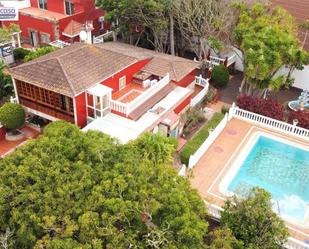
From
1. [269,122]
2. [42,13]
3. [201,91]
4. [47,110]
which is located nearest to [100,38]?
[42,13]

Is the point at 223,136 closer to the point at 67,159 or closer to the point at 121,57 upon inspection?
the point at 121,57

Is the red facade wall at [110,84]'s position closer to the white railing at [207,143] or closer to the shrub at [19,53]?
the white railing at [207,143]

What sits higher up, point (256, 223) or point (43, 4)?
point (43, 4)

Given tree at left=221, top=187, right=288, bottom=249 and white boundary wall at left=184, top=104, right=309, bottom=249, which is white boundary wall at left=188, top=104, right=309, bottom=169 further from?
tree at left=221, top=187, right=288, bottom=249

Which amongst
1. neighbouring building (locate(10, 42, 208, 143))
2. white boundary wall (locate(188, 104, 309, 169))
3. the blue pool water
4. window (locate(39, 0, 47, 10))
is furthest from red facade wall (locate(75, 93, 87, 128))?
window (locate(39, 0, 47, 10))

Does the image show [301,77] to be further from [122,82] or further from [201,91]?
[122,82]

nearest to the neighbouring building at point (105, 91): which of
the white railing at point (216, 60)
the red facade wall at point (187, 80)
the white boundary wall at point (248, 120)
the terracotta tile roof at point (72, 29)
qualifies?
the red facade wall at point (187, 80)
